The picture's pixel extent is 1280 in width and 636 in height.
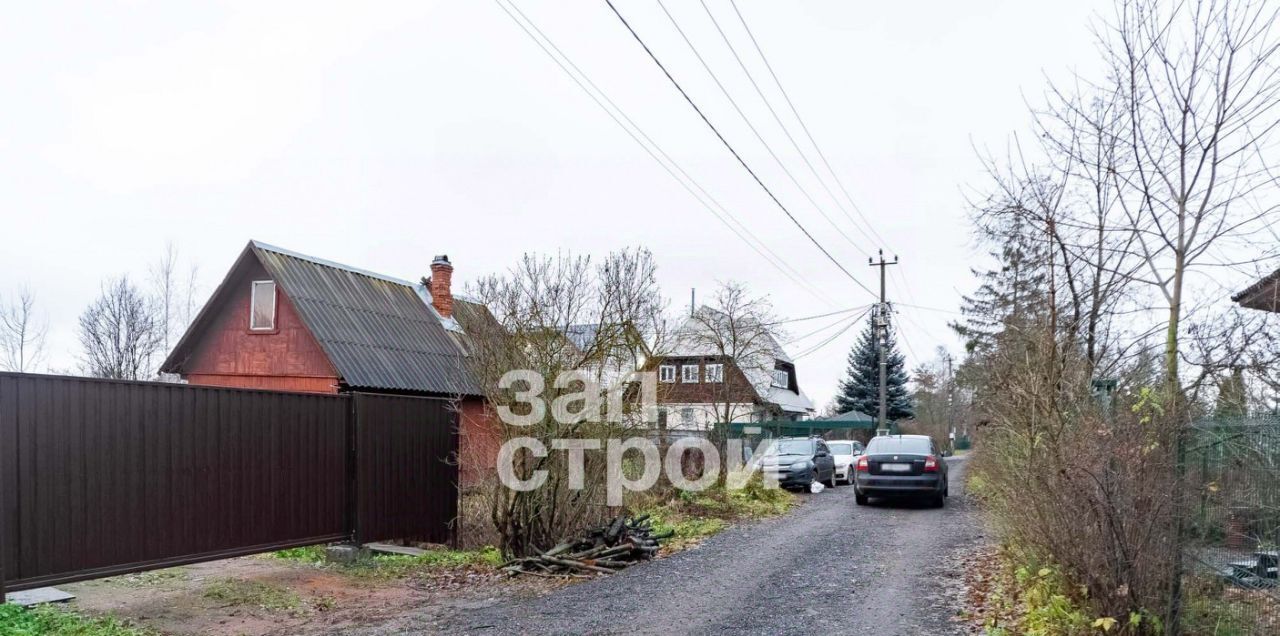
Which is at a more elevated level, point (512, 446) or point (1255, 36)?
point (1255, 36)

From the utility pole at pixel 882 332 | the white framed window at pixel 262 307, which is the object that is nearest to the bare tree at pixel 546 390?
the white framed window at pixel 262 307

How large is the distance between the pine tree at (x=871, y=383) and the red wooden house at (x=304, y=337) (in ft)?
106

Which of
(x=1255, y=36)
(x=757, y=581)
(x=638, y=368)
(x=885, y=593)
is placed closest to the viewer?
(x=1255, y=36)

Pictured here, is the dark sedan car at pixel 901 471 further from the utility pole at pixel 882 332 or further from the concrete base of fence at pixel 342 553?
the utility pole at pixel 882 332

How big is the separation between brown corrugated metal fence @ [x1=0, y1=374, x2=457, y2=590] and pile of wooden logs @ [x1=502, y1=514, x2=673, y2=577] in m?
1.99

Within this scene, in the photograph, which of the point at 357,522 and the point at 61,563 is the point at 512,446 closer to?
the point at 357,522

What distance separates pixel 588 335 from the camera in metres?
10.5

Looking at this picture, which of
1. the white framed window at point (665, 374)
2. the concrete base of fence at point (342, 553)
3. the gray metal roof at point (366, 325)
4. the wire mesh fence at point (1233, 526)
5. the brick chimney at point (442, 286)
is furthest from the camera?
the brick chimney at point (442, 286)

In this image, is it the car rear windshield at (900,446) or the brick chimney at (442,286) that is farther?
the brick chimney at (442,286)

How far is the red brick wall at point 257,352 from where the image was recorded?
1617cm

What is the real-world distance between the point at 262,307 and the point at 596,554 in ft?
35.4

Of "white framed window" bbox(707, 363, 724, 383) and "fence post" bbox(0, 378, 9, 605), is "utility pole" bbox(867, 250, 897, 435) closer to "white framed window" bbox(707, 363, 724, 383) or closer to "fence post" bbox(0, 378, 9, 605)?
"white framed window" bbox(707, 363, 724, 383)

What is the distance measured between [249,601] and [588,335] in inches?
189

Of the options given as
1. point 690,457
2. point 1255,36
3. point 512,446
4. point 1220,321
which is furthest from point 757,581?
point 690,457
